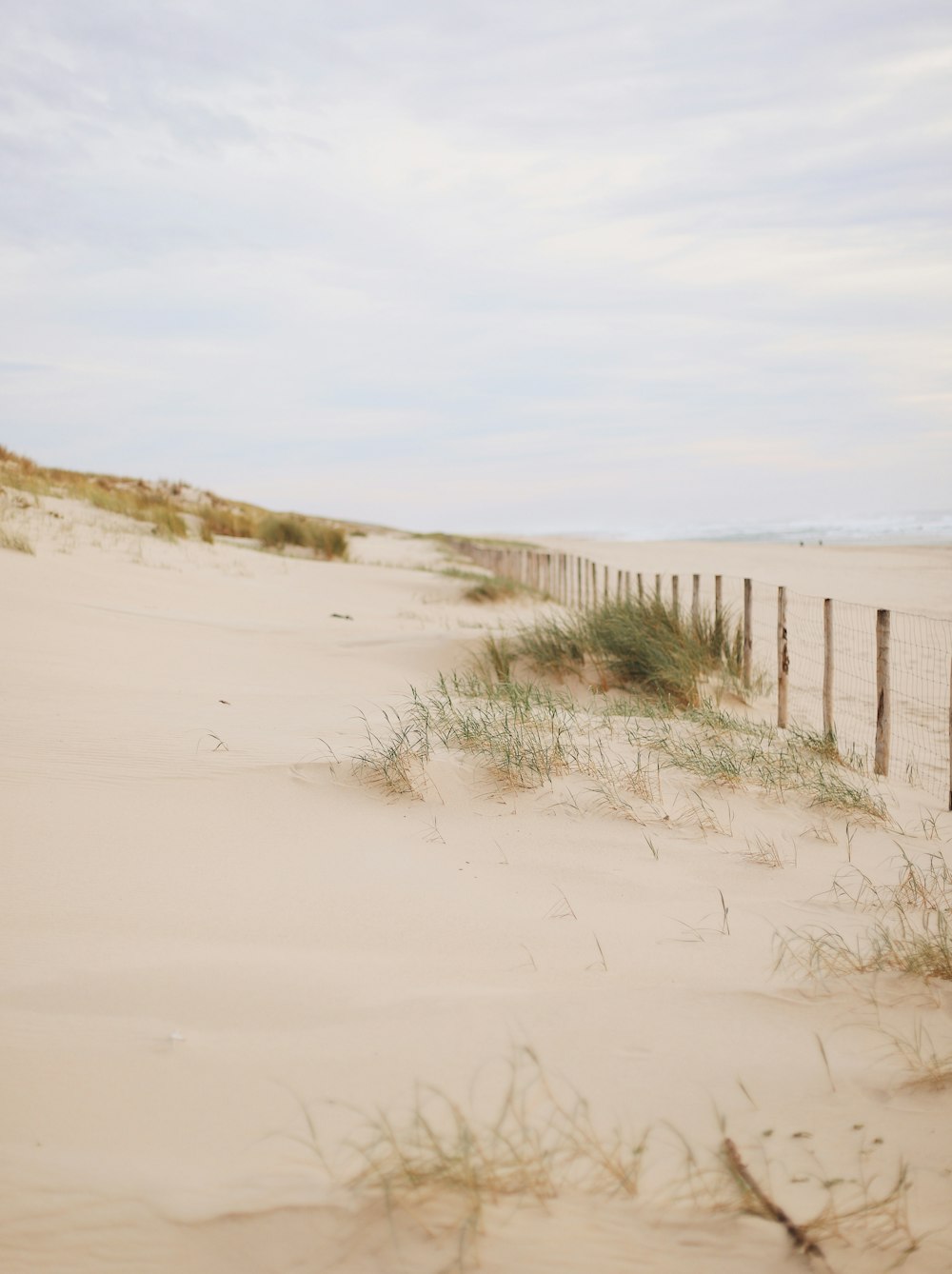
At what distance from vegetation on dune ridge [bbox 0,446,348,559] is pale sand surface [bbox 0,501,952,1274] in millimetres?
13475

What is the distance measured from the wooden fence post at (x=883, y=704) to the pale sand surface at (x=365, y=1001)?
26.0 inches

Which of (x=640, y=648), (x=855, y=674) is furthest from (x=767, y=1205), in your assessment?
(x=855, y=674)

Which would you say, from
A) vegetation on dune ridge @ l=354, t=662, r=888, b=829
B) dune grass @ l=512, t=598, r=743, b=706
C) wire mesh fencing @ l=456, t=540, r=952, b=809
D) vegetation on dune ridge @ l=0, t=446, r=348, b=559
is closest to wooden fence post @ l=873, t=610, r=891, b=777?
wire mesh fencing @ l=456, t=540, r=952, b=809

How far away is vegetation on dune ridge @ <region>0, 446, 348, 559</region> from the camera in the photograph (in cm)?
1784

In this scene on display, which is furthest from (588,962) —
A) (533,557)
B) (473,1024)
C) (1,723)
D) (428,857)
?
(533,557)

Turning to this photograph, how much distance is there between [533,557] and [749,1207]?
21164mm

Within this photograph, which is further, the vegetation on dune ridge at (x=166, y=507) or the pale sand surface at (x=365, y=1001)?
the vegetation on dune ridge at (x=166, y=507)

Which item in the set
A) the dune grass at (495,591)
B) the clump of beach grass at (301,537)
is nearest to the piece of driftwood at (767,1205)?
the dune grass at (495,591)

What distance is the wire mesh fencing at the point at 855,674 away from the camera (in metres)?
6.25

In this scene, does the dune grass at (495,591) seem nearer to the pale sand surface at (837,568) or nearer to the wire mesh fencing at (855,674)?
the wire mesh fencing at (855,674)

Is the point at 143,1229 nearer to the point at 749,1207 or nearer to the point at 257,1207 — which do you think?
the point at 257,1207

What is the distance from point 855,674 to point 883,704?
556 centimetres

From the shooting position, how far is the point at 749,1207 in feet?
6.27

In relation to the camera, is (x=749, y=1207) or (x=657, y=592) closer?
(x=749, y=1207)
